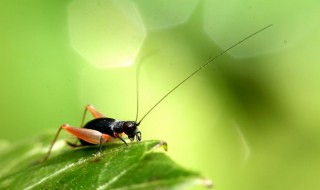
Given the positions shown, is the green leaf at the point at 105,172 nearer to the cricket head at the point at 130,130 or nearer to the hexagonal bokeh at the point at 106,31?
the cricket head at the point at 130,130

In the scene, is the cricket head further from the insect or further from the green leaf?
the green leaf

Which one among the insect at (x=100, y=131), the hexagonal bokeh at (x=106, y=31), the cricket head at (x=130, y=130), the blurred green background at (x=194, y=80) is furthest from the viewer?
the hexagonal bokeh at (x=106, y=31)

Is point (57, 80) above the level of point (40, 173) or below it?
above

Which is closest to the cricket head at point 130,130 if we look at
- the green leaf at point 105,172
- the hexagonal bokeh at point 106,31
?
the green leaf at point 105,172

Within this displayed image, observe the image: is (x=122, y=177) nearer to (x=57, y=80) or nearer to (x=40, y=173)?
(x=40, y=173)

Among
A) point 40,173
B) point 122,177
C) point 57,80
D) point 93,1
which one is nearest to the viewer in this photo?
point 122,177

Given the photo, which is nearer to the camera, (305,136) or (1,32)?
(305,136)

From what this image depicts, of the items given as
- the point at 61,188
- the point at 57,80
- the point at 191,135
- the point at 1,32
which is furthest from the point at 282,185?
the point at 1,32

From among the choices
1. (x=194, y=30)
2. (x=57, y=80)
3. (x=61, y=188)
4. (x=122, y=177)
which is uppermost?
(x=194, y=30)
